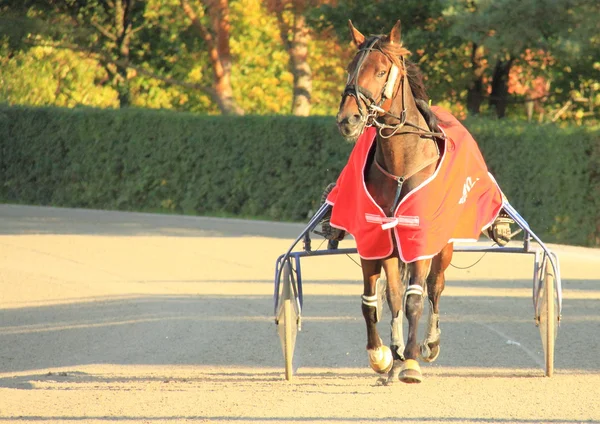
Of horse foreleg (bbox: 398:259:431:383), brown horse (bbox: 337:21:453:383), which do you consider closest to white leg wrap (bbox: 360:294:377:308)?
brown horse (bbox: 337:21:453:383)

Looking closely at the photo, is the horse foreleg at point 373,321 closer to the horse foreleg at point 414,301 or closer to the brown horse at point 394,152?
the brown horse at point 394,152

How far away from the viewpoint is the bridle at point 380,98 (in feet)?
23.2

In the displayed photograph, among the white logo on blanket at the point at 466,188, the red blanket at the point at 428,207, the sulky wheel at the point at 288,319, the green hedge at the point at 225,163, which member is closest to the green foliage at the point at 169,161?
the green hedge at the point at 225,163

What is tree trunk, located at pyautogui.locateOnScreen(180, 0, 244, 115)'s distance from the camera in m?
28.1

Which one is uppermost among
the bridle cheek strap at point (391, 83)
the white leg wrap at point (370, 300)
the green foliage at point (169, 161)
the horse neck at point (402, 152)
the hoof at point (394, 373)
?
the bridle cheek strap at point (391, 83)

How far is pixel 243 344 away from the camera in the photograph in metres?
9.50

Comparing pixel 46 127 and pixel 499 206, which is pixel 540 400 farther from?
pixel 46 127

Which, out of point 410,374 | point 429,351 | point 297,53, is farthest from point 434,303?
point 297,53

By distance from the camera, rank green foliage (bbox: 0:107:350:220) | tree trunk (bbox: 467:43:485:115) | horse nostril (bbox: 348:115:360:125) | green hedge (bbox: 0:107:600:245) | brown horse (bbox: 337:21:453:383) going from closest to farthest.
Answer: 1. horse nostril (bbox: 348:115:360:125)
2. brown horse (bbox: 337:21:453:383)
3. green hedge (bbox: 0:107:600:245)
4. green foliage (bbox: 0:107:350:220)
5. tree trunk (bbox: 467:43:485:115)

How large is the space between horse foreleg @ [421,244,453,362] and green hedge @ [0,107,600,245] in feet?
34.9

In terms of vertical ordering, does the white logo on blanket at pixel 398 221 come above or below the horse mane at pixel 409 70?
below

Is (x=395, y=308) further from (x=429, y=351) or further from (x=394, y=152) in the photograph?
(x=394, y=152)

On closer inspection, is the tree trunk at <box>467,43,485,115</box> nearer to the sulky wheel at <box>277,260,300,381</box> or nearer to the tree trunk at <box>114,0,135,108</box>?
the tree trunk at <box>114,0,135,108</box>

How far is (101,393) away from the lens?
24.5ft
